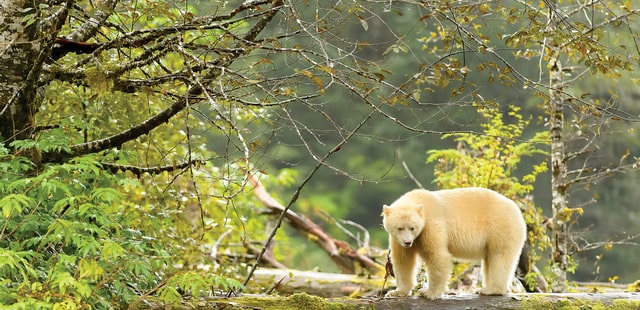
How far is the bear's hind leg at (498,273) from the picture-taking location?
17.4ft

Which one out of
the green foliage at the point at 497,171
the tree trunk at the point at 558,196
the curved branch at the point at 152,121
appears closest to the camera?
the curved branch at the point at 152,121

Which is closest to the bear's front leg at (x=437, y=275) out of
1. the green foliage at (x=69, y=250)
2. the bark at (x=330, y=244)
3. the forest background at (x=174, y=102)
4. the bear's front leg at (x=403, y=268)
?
the bear's front leg at (x=403, y=268)

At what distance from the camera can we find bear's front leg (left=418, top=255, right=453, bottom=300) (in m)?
5.07

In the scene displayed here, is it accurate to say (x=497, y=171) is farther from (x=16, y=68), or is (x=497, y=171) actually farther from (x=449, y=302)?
(x=16, y=68)

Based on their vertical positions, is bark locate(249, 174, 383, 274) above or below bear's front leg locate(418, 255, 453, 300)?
above

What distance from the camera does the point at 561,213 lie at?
755 cm

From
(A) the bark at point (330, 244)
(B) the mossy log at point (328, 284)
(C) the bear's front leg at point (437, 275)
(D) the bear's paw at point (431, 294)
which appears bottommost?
(D) the bear's paw at point (431, 294)

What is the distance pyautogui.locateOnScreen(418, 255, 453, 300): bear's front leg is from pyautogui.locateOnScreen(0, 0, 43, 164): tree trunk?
2625mm

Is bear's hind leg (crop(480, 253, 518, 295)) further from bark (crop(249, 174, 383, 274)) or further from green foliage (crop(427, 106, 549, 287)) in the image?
bark (crop(249, 174, 383, 274))

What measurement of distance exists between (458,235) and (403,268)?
0.42m

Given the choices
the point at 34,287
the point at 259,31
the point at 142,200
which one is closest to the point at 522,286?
the point at 142,200

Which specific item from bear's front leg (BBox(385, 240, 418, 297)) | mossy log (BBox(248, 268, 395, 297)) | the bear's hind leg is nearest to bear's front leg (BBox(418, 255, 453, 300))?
bear's front leg (BBox(385, 240, 418, 297))

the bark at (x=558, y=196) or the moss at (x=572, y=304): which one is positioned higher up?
the bark at (x=558, y=196)

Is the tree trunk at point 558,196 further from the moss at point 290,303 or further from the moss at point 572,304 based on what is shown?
the moss at point 290,303
